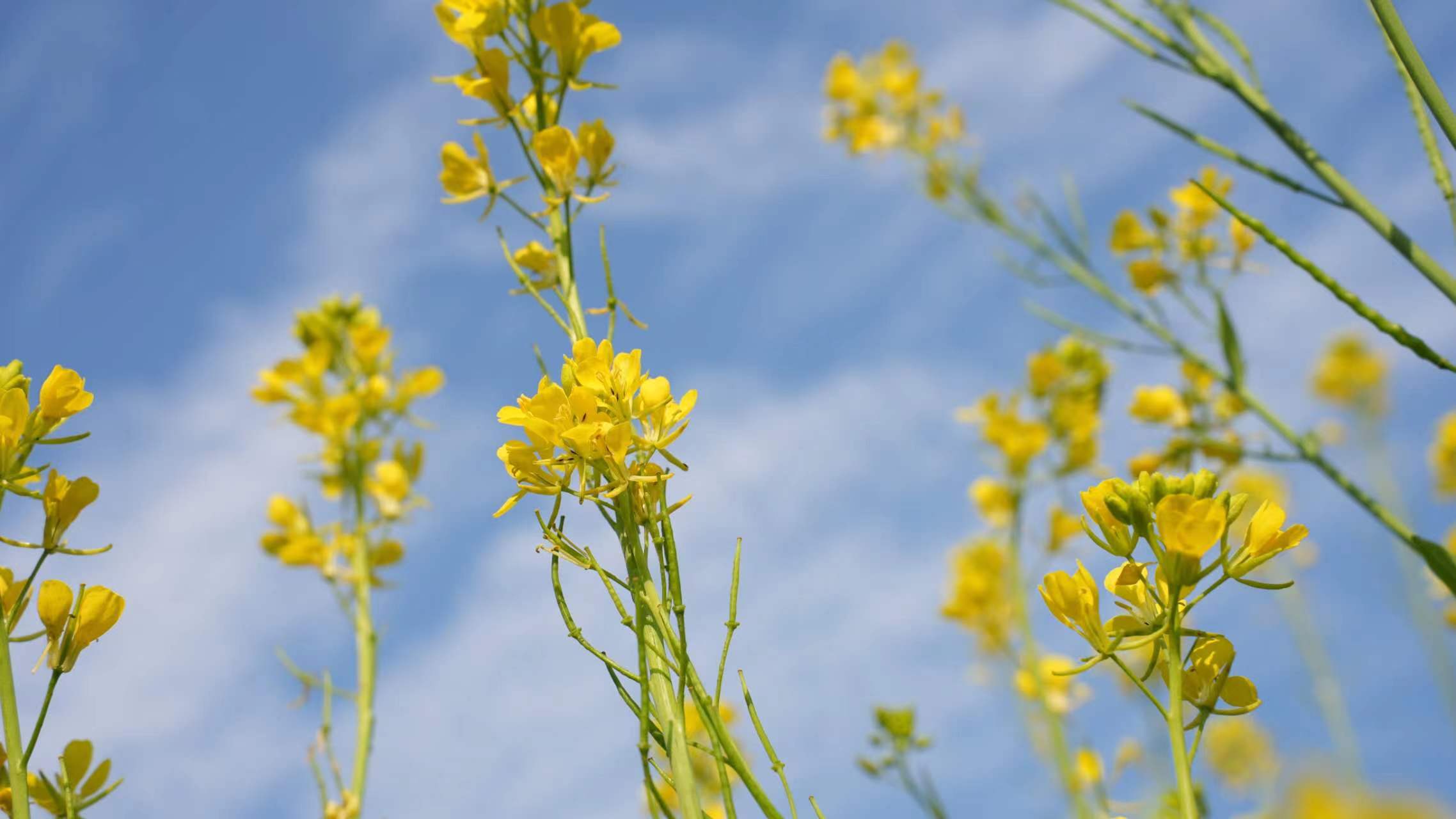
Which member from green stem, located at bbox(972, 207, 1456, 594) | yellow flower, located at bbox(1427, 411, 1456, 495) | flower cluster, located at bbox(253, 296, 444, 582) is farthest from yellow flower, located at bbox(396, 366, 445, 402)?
yellow flower, located at bbox(1427, 411, 1456, 495)

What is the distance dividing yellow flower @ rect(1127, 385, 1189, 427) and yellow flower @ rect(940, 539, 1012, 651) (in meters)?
1.60

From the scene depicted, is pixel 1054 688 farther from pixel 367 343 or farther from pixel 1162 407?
pixel 367 343

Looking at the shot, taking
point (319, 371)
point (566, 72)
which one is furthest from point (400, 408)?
point (566, 72)

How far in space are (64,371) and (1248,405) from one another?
193 cm

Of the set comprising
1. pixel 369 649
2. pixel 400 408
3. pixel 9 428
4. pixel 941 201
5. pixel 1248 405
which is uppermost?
pixel 941 201

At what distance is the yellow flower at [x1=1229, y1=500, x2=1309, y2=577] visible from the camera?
0.89 m

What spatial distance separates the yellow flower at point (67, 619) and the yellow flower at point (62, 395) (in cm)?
18

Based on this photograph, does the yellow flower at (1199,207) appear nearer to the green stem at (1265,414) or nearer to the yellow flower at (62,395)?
the green stem at (1265,414)

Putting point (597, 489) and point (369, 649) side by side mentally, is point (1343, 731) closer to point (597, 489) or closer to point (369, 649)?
point (369, 649)

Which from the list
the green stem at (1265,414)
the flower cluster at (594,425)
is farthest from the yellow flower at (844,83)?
the flower cluster at (594,425)

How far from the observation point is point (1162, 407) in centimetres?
320

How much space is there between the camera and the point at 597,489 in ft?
3.16

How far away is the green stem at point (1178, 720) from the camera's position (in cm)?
76

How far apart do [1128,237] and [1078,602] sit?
237 cm
